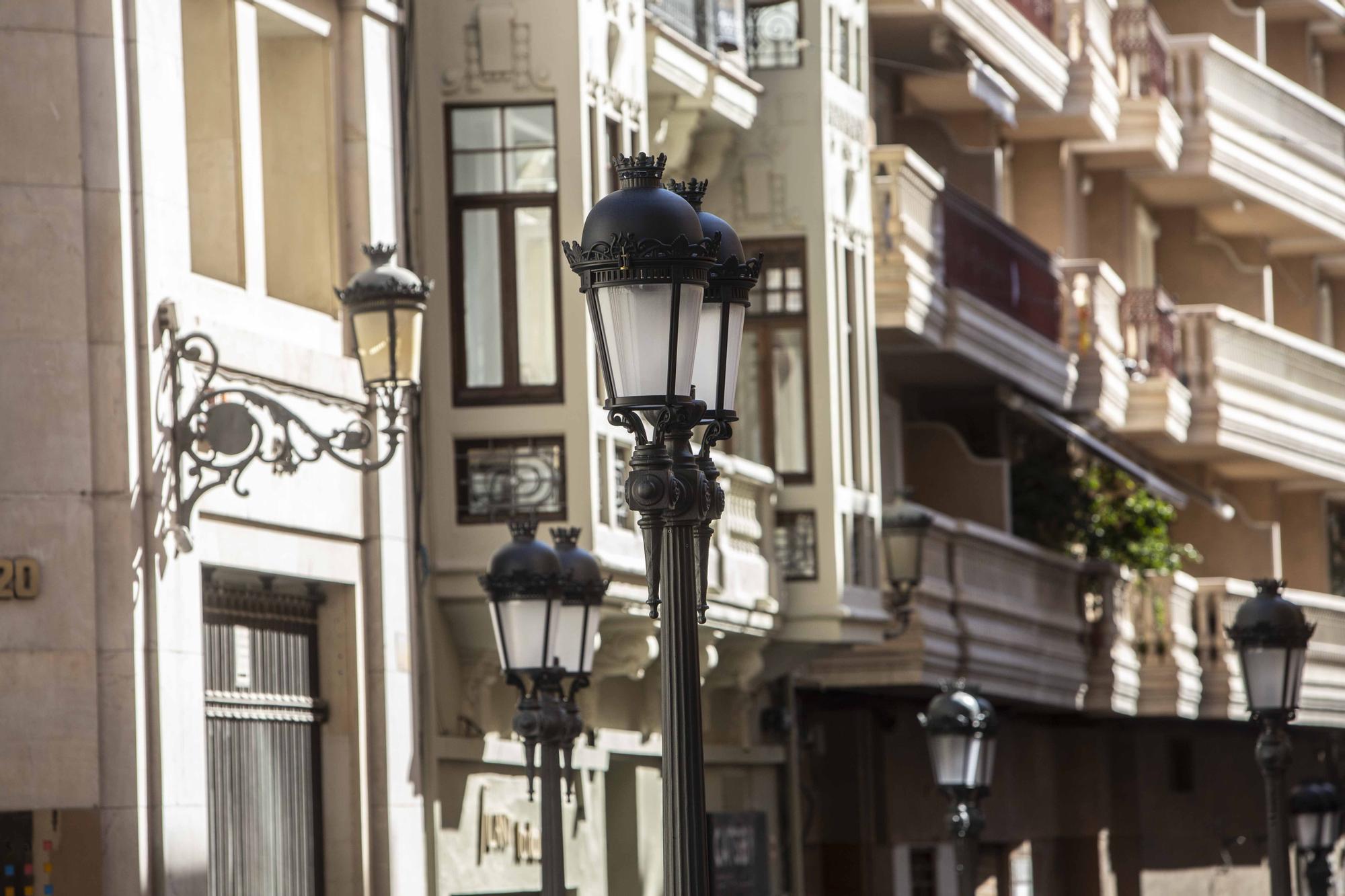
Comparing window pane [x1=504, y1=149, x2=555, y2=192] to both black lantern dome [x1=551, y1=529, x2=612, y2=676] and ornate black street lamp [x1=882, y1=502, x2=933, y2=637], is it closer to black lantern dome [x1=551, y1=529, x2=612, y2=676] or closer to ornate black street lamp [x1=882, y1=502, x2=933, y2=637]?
black lantern dome [x1=551, y1=529, x2=612, y2=676]

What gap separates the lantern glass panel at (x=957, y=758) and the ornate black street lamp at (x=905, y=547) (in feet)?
14.4

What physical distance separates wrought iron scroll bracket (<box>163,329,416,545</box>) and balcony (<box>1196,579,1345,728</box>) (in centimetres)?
1748

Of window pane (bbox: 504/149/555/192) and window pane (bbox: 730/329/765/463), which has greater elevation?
window pane (bbox: 504/149/555/192)

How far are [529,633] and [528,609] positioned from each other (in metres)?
0.11

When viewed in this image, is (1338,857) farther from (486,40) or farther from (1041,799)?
(486,40)

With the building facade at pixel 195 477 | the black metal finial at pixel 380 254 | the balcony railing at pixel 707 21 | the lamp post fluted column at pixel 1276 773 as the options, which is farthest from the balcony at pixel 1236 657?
the black metal finial at pixel 380 254

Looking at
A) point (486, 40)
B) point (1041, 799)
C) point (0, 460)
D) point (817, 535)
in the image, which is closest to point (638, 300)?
point (0, 460)

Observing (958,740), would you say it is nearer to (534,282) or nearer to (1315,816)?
(534,282)

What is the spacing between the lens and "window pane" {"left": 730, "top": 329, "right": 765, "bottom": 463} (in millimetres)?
21297

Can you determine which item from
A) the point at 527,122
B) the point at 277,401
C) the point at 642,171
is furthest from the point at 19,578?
the point at 527,122

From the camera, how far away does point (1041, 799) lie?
102ft

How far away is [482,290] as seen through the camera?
55.2ft

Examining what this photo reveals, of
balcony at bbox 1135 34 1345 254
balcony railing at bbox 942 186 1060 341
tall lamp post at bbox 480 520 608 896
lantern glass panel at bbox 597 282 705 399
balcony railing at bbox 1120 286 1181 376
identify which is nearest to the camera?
lantern glass panel at bbox 597 282 705 399

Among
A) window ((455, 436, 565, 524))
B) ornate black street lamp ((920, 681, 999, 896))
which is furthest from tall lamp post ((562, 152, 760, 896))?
ornate black street lamp ((920, 681, 999, 896))
